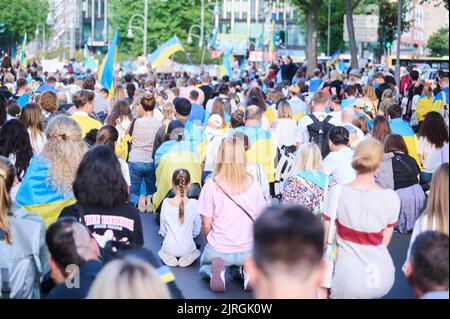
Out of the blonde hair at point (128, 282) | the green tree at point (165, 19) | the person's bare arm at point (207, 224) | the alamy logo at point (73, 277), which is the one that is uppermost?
the green tree at point (165, 19)

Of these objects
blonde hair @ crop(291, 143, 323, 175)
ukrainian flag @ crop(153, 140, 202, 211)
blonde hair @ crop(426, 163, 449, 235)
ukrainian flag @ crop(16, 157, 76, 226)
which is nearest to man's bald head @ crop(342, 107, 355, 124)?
ukrainian flag @ crop(153, 140, 202, 211)

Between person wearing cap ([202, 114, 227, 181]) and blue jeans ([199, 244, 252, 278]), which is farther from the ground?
person wearing cap ([202, 114, 227, 181])

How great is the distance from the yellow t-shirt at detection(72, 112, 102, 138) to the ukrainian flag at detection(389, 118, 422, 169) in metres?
4.41

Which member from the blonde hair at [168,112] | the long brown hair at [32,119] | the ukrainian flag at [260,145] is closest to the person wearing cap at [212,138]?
the ukrainian flag at [260,145]

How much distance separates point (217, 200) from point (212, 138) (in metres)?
4.01

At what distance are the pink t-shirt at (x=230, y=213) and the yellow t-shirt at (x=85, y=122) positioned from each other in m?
3.48

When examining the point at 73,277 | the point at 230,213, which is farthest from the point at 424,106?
the point at 73,277

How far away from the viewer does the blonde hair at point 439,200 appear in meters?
6.41

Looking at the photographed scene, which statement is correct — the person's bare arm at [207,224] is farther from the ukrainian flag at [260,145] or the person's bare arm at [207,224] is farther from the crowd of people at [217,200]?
the ukrainian flag at [260,145]

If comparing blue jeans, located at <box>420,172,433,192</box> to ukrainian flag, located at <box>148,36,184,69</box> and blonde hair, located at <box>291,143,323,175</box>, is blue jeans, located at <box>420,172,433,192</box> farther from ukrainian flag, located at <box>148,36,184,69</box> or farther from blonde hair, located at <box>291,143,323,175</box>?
ukrainian flag, located at <box>148,36,184,69</box>

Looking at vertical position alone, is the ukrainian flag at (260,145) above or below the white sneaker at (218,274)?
above

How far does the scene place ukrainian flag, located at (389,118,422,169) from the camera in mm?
13281

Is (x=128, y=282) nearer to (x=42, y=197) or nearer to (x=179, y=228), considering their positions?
(x=42, y=197)
